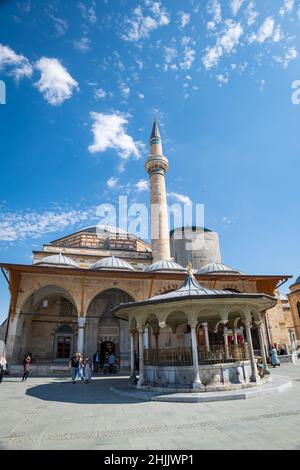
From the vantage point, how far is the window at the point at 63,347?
17.6 meters

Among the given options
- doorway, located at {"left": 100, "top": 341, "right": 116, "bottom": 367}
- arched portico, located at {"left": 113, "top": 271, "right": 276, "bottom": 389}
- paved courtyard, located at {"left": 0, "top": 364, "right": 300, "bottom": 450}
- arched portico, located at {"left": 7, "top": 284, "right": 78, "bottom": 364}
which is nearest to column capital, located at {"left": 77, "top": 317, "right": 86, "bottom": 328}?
arched portico, located at {"left": 7, "top": 284, "right": 78, "bottom": 364}

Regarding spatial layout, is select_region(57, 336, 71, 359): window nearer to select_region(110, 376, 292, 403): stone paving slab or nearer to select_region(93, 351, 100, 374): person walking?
select_region(93, 351, 100, 374): person walking

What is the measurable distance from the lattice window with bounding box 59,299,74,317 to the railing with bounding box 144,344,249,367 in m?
10.2

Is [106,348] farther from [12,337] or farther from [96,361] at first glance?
[12,337]

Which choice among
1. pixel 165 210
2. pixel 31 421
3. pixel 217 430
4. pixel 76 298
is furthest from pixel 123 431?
pixel 165 210

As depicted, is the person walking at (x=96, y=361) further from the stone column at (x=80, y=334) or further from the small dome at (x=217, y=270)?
the small dome at (x=217, y=270)

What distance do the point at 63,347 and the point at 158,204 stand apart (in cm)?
1186

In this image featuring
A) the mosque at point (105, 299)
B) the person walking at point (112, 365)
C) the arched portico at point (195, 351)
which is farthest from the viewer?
the mosque at point (105, 299)

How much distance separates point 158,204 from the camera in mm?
22016

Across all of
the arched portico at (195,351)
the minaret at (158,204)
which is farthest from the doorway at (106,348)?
the arched portico at (195,351)

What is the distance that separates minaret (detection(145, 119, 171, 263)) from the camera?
21.7m

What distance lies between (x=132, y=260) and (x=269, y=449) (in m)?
20.4

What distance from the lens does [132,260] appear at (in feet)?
76.5

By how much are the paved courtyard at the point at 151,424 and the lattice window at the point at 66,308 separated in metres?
11.6
